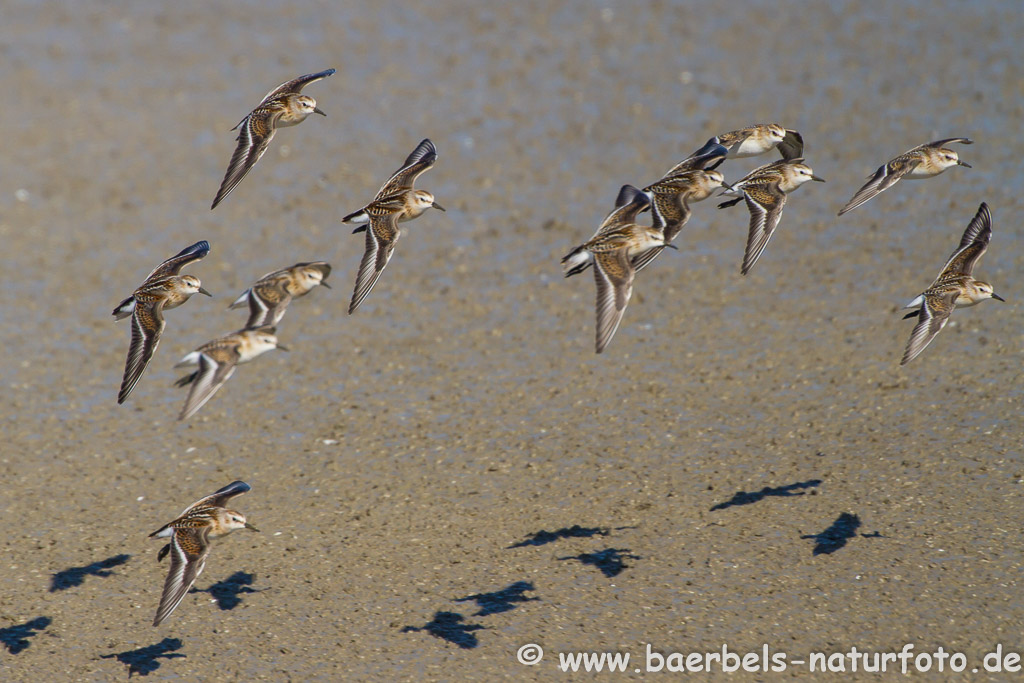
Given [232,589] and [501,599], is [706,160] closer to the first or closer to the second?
[501,599]

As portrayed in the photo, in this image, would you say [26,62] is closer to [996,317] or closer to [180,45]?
[180,45]

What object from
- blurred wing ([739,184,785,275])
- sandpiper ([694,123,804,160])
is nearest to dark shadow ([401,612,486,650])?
blurred wing ([739,184,785,275])

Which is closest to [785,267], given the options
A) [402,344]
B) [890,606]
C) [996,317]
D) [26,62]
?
[996,317]

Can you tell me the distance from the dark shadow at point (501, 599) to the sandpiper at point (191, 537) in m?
2.25

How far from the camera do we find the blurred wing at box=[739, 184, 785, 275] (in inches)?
447

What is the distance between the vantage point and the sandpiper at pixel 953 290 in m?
11.0

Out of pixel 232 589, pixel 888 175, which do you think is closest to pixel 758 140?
pixel 888 175

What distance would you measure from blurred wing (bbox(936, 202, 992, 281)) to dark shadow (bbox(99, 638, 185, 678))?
24.2 ft

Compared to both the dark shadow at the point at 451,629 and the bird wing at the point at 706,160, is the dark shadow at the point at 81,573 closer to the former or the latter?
the dark shadow at the point at 451,629

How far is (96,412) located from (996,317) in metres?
10.9

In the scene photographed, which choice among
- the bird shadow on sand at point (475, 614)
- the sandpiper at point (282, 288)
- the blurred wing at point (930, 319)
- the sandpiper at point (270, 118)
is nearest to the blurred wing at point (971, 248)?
the blurred wing at point (930, 319)

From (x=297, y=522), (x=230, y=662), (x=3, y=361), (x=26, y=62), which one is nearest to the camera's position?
(x=230, y=662)

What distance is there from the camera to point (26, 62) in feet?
78.9

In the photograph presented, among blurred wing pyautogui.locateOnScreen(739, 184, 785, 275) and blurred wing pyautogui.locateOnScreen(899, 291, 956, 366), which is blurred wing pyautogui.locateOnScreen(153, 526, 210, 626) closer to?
blurred wing pyautogui.locateOnScreen(739, 184, 785, 275)
